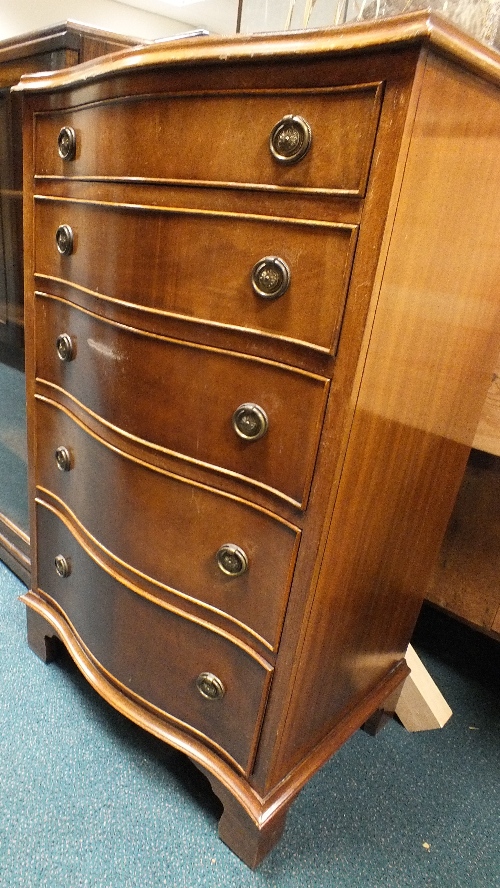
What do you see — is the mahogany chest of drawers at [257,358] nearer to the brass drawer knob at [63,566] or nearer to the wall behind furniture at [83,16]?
the brass drawer knob at [63,566]

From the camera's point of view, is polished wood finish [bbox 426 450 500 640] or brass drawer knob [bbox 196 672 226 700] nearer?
brass drawer knob [bbox 196 672 226 700]

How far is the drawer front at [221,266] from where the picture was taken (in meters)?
0.62

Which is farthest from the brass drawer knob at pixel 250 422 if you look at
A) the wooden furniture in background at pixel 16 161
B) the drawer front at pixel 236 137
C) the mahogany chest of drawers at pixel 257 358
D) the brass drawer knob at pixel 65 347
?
the wooden furniture in background at pixel 16 161

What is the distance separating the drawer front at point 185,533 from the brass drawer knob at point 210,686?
0.13 m

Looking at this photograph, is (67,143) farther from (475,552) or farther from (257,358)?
(475,552)

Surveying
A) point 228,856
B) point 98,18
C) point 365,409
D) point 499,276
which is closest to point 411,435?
point 365,409

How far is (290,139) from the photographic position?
23.4 inches

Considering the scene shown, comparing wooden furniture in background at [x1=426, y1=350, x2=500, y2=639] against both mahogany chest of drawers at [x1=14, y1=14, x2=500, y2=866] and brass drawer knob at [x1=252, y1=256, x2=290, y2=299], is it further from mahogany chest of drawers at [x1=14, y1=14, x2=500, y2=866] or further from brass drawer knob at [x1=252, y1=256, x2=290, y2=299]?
brass drawer knob at [x1=252, y1=256, x2=290, y2=299]

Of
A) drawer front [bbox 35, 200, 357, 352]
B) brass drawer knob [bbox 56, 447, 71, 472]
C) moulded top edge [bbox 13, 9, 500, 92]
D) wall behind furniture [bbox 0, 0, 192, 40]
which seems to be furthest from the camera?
wall behind furniture [bbox 0, 0, 192, 40]

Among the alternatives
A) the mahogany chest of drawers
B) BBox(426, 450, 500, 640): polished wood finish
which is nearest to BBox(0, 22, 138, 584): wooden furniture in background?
the mahogany chest of drawers

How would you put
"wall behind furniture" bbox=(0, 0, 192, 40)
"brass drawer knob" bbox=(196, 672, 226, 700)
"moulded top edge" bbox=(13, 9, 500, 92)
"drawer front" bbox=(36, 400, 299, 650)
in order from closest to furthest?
"moulded top edge" bbox=(13, 9, 500, 92), "drawer front" bbox=(36, 400, 299, 650), "brass drawer knob" bbox=(196, 672, 226, 700), "wall behind furniture" bbox=(0, 0, 192, 40)

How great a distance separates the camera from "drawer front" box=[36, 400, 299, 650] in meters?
0.77

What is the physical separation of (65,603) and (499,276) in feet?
3.24

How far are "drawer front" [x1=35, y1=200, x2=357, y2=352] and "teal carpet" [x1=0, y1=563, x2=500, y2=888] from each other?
0.87 metres
